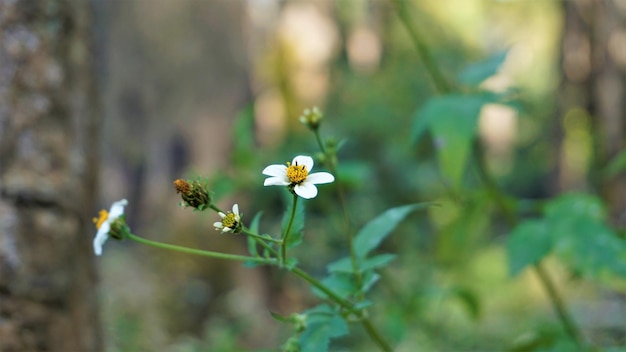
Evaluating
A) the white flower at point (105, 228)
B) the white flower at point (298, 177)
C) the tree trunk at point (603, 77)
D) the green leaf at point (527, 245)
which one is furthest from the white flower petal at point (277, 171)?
the tree trunk at point (603, 77)

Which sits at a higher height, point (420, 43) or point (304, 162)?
point (420, 43)

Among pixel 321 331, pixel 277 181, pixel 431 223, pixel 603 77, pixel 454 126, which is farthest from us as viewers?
pixel 431 223

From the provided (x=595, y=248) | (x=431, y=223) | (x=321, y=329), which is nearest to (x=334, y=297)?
(x=321, y=329)

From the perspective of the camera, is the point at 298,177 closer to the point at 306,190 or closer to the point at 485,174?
the point at 306,190

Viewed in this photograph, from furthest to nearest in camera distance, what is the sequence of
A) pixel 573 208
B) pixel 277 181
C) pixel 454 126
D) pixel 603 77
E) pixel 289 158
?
pixel 289 158
pixel 603 77
pixel 573 208
pixel 454 126
pixel 277 181

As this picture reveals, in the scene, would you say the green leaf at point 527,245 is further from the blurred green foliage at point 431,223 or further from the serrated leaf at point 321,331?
the serrated leaf at point 321,331

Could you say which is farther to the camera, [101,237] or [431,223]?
[431,223]

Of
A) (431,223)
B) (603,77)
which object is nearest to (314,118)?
(603,77)

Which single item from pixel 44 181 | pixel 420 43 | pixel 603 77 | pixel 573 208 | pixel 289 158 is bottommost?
pixel 573 208
